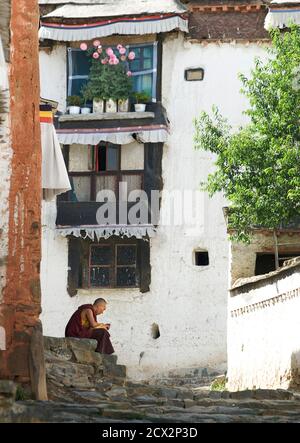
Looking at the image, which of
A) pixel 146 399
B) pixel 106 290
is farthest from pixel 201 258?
pixel 146 399

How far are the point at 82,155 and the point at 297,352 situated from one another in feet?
47.6

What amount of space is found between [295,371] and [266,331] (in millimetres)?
2079

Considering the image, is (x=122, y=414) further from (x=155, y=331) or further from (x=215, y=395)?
(x=155, y=331)

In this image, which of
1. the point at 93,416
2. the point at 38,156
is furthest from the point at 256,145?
the point at 93,416

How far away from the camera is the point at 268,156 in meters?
24.1

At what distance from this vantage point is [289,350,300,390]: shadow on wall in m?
18.3

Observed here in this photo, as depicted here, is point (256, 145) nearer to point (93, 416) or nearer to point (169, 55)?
point (169, 55)

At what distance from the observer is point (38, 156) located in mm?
13680

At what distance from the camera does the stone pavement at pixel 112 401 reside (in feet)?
38.0

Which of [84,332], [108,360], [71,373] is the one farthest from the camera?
[84,332]

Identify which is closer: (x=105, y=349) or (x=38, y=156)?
(x=38, y=156)

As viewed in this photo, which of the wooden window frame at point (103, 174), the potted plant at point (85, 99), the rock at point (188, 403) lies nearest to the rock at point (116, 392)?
the rock at point (188, 403)

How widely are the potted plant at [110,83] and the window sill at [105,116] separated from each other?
0.24 m

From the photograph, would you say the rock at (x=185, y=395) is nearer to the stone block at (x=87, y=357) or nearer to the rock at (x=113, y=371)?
the rock at (x=113, y=371)
